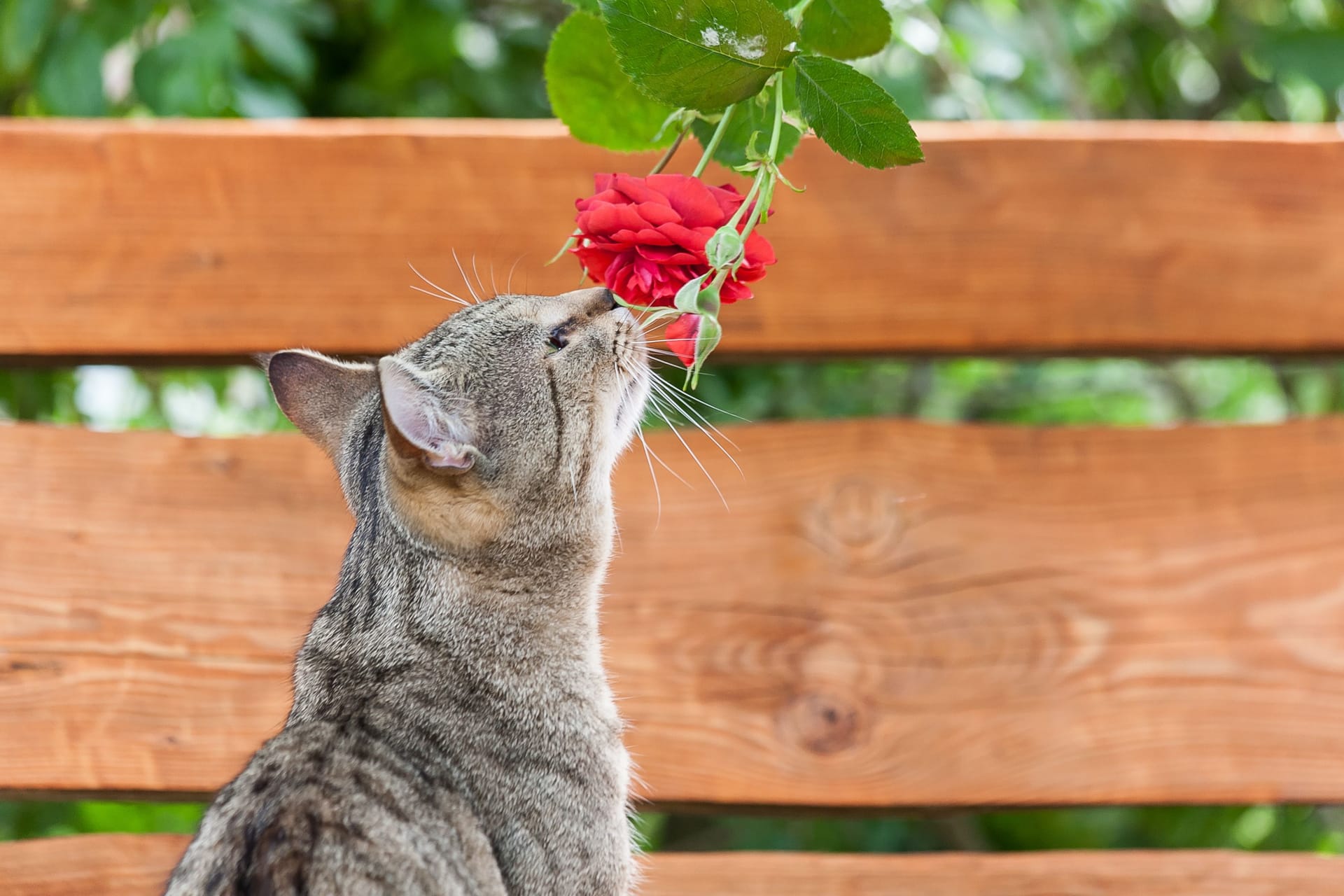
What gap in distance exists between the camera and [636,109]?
0.68 metres

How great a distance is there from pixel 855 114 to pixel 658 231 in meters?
0.12

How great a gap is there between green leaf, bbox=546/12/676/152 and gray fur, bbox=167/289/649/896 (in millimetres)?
189

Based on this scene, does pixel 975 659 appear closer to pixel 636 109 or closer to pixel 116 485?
pixel 636 109

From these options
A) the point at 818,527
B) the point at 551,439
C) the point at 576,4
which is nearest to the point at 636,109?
the point at 576,4

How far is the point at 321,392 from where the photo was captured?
0.84 metres

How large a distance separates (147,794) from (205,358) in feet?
1.39

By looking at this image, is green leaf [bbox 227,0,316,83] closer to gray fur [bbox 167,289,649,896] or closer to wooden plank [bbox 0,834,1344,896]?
gray fur [bbox 167,289,649,896]

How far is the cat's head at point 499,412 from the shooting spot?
791mm

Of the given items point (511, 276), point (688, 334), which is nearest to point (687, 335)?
point (688, 334)

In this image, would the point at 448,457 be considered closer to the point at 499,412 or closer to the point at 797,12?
the point at 499,412

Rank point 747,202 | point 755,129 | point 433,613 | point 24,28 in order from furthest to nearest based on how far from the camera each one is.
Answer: point 24,28, point 433,613, point 755,129, point 747,202

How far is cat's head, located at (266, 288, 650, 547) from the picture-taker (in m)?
0.79

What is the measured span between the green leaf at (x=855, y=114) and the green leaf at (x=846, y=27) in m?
0.08

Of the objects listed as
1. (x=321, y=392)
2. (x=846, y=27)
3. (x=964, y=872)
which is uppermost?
(x=846, y=27)
